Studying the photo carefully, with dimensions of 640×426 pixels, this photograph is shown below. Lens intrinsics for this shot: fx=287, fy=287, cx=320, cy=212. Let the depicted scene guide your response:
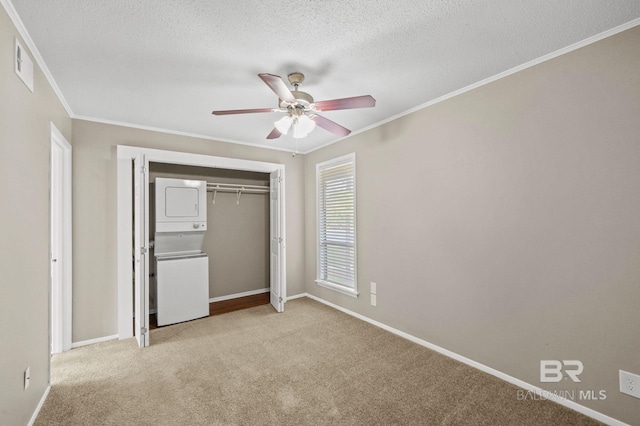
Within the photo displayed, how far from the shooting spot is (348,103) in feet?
6.68

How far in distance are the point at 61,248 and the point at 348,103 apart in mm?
3162

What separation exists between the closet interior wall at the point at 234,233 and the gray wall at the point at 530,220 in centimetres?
252

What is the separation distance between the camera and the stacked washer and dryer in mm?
3578

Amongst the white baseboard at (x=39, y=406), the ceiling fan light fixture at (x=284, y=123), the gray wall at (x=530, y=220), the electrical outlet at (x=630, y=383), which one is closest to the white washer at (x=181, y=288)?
the white baseboard at (x=39, y=406)

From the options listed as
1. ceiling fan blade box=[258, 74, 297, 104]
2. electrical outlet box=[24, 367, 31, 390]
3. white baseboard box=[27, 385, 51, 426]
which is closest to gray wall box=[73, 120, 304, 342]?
white baseboard box=[27, 385, 51, 426]

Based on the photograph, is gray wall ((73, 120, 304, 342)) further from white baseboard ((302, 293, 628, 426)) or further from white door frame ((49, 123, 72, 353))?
white baseboard ((302, 293, 628, 426))

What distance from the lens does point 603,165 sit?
6.09 feet

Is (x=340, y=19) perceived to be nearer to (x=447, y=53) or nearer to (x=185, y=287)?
(x=447, y=53)

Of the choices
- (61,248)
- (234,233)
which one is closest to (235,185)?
(234,233)

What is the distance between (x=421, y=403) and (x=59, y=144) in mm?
3826

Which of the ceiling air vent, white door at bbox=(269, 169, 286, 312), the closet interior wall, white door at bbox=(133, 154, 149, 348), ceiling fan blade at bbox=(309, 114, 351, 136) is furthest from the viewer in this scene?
the closet interior wall

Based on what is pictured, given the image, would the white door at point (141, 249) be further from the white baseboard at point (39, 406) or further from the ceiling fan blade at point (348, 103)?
the ceiling fan blade at point (348, 103)

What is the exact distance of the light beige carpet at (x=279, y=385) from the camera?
193 cm

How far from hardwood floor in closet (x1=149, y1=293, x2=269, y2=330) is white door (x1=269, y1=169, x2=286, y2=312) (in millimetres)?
418
